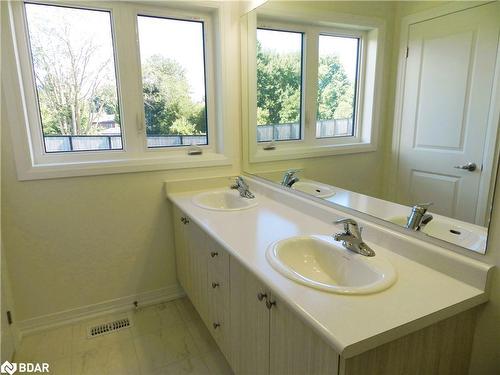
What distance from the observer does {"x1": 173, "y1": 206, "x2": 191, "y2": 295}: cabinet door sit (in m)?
2.13

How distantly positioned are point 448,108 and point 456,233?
454 mm

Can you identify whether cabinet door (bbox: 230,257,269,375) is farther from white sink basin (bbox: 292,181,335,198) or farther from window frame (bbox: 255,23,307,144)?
window frame (bbox: 255,23,307,144)

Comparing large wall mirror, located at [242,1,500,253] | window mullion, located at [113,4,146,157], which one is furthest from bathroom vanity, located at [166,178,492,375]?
window mullion, located at [113,4,146,157]

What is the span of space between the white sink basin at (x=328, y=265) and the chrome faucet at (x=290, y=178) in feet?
1.99

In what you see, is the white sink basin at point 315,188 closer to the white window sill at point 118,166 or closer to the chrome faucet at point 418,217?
the chrome faucet at point 418,217

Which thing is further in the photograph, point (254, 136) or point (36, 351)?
point (254, 136)

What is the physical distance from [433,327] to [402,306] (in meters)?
0.13

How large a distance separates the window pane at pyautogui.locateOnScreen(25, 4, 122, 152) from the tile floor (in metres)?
1.23

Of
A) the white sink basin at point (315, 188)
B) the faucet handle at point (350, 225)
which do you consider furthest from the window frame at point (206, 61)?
the faucet handle at point (350, 225)

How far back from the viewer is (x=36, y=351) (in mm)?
1933

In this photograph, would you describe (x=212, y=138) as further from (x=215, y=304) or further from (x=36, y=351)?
(x=36, y=351)

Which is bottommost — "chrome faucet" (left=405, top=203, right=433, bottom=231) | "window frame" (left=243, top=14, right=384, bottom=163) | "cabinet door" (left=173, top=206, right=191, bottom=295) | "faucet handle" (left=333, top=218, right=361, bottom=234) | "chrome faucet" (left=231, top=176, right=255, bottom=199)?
"cabinet door" (left=173, top=206, right=191, bottom=295)

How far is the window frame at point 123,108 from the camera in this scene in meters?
1.84

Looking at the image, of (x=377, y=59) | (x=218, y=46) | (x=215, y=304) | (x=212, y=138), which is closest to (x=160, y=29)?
(x=218, y=46)
